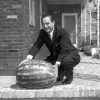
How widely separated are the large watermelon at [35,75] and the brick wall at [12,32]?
2781mm

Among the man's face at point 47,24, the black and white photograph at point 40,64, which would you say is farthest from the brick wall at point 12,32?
the man's face at point 47,24

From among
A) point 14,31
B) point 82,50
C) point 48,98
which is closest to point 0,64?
point 14,31

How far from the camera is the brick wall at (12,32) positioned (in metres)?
7.62

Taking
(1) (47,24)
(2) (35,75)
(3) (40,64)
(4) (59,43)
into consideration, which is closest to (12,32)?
(4) (59,43)

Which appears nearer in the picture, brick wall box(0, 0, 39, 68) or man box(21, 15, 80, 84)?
man box(21, 15, 80, 84)

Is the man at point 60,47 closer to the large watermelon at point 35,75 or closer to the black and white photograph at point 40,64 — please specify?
the black and white photograph at point 40,64

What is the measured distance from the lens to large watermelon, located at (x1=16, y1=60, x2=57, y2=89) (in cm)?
484

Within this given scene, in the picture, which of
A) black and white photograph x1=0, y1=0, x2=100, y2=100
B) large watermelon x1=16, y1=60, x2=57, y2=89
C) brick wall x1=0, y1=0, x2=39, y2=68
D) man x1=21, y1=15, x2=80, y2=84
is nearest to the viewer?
black and white photograph x1=0, y1=0, x2=100, y2=100

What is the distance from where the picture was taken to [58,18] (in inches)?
Answer: 746

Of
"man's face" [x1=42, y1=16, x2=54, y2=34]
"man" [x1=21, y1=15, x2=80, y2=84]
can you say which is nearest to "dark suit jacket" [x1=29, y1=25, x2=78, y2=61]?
"man" [x1=21, y1=15, x2=80, y2=84]

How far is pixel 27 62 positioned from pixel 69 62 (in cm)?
79

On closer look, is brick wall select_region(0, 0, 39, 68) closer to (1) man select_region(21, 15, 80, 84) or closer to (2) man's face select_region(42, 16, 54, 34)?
(1) man select_region(21, 15, 80, 84)

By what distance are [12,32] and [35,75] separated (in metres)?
3.08

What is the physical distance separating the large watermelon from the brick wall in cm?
278
